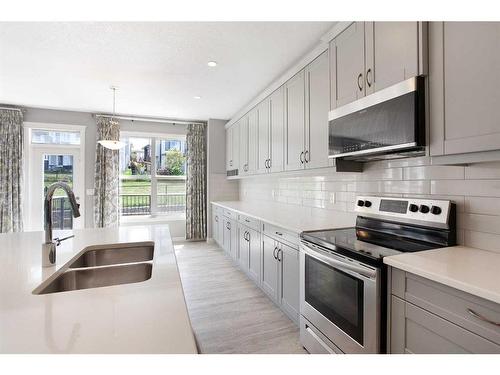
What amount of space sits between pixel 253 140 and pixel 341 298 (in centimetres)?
281

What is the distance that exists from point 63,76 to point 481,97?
13.4 ft

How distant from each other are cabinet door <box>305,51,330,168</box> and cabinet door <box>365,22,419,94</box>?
0.49 m

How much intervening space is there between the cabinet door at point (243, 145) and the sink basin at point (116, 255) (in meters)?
2.63

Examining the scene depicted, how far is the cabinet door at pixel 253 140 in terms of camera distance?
12.6ft

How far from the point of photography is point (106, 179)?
4.84 m

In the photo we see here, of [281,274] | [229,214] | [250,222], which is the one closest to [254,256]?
[250,222]

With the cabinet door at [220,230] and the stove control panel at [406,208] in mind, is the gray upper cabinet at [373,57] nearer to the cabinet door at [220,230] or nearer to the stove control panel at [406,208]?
the stove control panel at [406,208]

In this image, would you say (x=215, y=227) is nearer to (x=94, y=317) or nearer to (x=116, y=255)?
Result: (x=116, y=255)

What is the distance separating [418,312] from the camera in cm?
116

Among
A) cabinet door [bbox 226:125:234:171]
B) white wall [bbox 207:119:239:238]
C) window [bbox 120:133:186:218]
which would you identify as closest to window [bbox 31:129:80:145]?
window [bbox 120:133:186:218]

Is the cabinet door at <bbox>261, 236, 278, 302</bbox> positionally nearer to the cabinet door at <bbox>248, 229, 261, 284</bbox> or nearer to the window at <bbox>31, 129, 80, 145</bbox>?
the cabinet door at <bbox>248, 229, 261, 284</bbox>

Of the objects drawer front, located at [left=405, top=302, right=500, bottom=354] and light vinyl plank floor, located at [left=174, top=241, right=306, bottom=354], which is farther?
light vinyl plank floor, located at [left=174, top=241, right=306, bottom=354]

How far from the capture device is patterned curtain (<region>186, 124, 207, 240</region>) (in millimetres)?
5418

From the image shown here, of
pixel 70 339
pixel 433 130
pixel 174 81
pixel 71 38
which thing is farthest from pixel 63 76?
pixel 433 130
